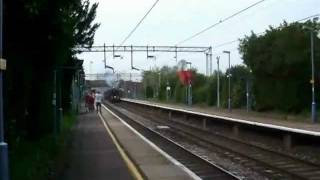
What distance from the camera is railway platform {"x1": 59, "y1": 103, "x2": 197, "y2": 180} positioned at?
1783 centimetres

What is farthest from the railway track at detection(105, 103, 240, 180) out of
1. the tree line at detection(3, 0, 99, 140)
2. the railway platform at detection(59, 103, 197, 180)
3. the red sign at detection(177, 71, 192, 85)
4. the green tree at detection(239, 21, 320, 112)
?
the red sign at detection(177, 71, 192, 85)

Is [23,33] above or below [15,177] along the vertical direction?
above

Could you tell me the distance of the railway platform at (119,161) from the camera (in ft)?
58.5

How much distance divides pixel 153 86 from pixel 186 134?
393 ft

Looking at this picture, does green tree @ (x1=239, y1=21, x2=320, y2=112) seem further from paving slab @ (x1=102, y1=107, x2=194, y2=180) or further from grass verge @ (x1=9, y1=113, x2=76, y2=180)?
grass verge @ (x1=9, y1=113, x2=76, y2=180)

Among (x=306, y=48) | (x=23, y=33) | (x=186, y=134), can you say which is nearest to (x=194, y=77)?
(x=306, y=48)

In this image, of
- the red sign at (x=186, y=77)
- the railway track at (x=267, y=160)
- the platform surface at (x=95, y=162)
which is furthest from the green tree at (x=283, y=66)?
the platform surface at (x=95, y=162)

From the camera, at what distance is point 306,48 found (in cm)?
6469

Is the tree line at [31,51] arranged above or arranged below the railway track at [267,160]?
above

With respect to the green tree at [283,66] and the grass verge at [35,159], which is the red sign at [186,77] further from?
the grass verge at [35,159]

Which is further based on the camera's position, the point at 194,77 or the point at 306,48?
the point at 194,77

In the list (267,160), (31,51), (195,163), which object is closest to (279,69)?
(267,160)

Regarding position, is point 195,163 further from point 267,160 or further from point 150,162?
point 267,160

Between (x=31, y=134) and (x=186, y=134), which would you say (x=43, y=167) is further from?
(x=186, y=134)
